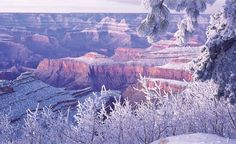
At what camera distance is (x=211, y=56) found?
12938mm

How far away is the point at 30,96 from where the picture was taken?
95.1 m

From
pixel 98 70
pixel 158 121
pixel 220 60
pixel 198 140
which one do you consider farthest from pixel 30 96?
pixel 198 140

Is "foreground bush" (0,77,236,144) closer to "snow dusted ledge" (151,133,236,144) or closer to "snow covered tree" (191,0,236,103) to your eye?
"snow covered tree" (191,0,236,103)

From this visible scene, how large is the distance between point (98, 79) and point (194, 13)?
151313 millimetres

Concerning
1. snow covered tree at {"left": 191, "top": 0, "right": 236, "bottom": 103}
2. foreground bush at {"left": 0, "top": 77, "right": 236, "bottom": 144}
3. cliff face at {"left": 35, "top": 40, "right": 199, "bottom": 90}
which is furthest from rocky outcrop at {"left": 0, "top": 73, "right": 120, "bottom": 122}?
snow covered tree at {"left": 191, "top": 0, "right": 236, "bottom": 103}

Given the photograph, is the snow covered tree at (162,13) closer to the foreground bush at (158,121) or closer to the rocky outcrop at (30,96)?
the foreground bush at (158,121)

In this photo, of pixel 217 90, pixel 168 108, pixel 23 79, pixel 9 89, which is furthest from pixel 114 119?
pixel 23 79

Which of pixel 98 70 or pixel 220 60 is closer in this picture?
pixel 220 60

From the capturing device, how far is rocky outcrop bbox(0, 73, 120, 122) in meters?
84.4

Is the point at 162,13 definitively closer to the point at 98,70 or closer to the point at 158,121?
the point at 158,121

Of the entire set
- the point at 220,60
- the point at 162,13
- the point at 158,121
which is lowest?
the point at 158,121

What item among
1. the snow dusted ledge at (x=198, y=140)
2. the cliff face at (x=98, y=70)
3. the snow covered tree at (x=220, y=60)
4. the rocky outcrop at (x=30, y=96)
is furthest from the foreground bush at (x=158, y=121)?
the cliff face at (x=98, y=70)

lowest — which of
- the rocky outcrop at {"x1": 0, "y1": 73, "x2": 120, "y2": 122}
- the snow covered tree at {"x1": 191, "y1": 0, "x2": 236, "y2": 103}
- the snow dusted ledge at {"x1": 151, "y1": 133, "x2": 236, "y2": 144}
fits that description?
the rocky outcrop at {"x1": 0, "y1": 73, "x2": 120, "y2": 122}

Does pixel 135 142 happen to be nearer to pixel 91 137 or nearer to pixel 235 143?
pixel 91 137
